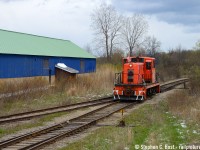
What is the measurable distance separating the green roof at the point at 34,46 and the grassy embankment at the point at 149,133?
19.2 metres

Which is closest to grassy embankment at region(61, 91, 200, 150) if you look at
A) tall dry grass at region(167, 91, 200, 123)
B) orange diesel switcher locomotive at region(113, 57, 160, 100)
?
tall dry grass at region(167, 91, 200, 123)

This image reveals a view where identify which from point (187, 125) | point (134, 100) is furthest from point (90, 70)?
point (187, 125)

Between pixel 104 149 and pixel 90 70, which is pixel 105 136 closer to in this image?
pixel 104 149

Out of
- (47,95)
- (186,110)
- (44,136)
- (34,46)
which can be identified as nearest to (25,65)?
(34,46)

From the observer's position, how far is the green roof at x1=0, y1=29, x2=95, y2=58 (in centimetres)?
3312

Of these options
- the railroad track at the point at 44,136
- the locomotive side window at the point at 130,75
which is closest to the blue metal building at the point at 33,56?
the locomotive side window at the point at 130,75

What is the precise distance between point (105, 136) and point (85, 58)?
119 feet

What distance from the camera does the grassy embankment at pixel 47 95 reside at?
16081 mm

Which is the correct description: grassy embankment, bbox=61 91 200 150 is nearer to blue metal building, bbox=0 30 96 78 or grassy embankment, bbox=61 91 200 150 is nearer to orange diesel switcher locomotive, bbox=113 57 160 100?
orange diesel switcher locomotive, bbox=113 57 160 100

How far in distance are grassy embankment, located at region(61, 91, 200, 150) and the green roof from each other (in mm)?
19175

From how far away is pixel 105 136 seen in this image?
1108 cm

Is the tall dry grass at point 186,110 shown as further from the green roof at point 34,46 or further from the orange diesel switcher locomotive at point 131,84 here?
the green roof at point 34,46

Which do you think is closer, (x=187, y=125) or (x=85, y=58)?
(x=187, y=125)

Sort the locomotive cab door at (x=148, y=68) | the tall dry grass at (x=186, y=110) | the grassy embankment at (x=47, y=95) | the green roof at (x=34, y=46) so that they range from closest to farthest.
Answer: the tall dry grass at (x=186, y=110) < the grassy embankment at (x=47, y=95) < the locomotive cab door at (x=148, y=68) < the green roof at (x=34, y=46)
